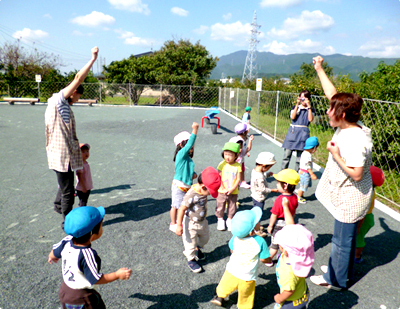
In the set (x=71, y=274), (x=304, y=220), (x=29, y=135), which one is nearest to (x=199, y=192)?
(x=71, y=274)

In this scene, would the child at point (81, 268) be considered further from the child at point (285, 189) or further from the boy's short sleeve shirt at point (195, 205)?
the child at point (285, 189)

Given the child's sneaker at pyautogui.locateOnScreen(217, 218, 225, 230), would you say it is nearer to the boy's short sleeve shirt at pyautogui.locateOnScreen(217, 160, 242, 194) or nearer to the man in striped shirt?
the boy's short sleeve shirt at pyautogui.locateOnScreen(217, 160, 242, 194)

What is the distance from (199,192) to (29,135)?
9093mm

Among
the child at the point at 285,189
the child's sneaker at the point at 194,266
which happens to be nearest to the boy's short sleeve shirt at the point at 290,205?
the child at the point at 285,189

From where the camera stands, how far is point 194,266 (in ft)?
9.18

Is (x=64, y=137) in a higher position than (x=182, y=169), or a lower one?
higher

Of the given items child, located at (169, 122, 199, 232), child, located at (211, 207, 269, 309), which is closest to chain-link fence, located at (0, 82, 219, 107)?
child, located at (169, 122, 199, 232)

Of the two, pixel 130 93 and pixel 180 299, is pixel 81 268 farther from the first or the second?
pixel 130 93

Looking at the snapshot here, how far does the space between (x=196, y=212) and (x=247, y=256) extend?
779mm

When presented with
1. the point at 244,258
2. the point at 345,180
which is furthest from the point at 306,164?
the point at 244,258

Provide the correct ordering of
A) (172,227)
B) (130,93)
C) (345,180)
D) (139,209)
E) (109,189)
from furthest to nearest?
1. (130,93)
2. (109,189)
3. (139,209)
4. (172,227)
5. (345,180)

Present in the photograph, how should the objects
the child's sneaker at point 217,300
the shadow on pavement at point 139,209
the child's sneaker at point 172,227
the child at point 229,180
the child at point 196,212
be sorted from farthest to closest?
the shadow on pavement at point 139,209, the child's sneaker at point 172,227, the child at point 229,180, the child at point 196,212, the child's sneaker at point 217,300

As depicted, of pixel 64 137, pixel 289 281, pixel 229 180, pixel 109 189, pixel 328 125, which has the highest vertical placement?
pixel 64 137

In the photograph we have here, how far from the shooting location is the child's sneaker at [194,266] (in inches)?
109
